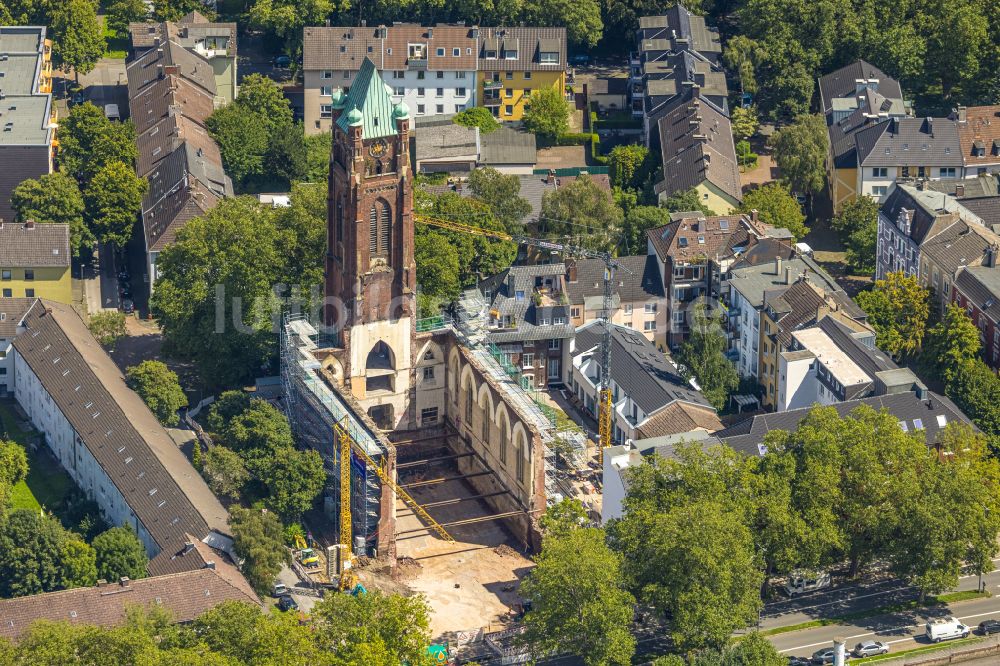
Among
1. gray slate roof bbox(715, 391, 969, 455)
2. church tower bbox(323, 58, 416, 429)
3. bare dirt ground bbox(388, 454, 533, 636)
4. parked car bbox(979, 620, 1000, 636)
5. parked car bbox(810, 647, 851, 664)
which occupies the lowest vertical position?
bare dirt ground bbox(388, 454, 533, 636)

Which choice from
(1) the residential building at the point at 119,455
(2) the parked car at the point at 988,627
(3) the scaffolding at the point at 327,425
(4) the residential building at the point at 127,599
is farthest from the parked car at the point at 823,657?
(1) the residential building at the point at 119,455

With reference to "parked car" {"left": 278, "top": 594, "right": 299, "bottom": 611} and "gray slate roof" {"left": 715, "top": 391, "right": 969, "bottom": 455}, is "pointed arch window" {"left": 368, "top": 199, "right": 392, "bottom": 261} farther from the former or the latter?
"gray slate roof" {"left": 715, "top": 391, "right": 969, "bottom": 455}

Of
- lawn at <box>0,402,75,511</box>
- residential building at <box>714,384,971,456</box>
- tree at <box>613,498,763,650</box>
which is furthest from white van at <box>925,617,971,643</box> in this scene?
lawn at <box>0,402,75,511</box>

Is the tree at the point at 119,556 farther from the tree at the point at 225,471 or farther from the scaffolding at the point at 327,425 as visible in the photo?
the scaffolding at the point at 327,425

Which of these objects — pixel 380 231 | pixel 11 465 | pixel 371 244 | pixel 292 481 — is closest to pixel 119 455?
pixel 11 465

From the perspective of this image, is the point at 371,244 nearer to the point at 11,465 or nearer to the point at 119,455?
the point at 119,455

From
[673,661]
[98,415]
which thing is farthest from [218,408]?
[673,661]
